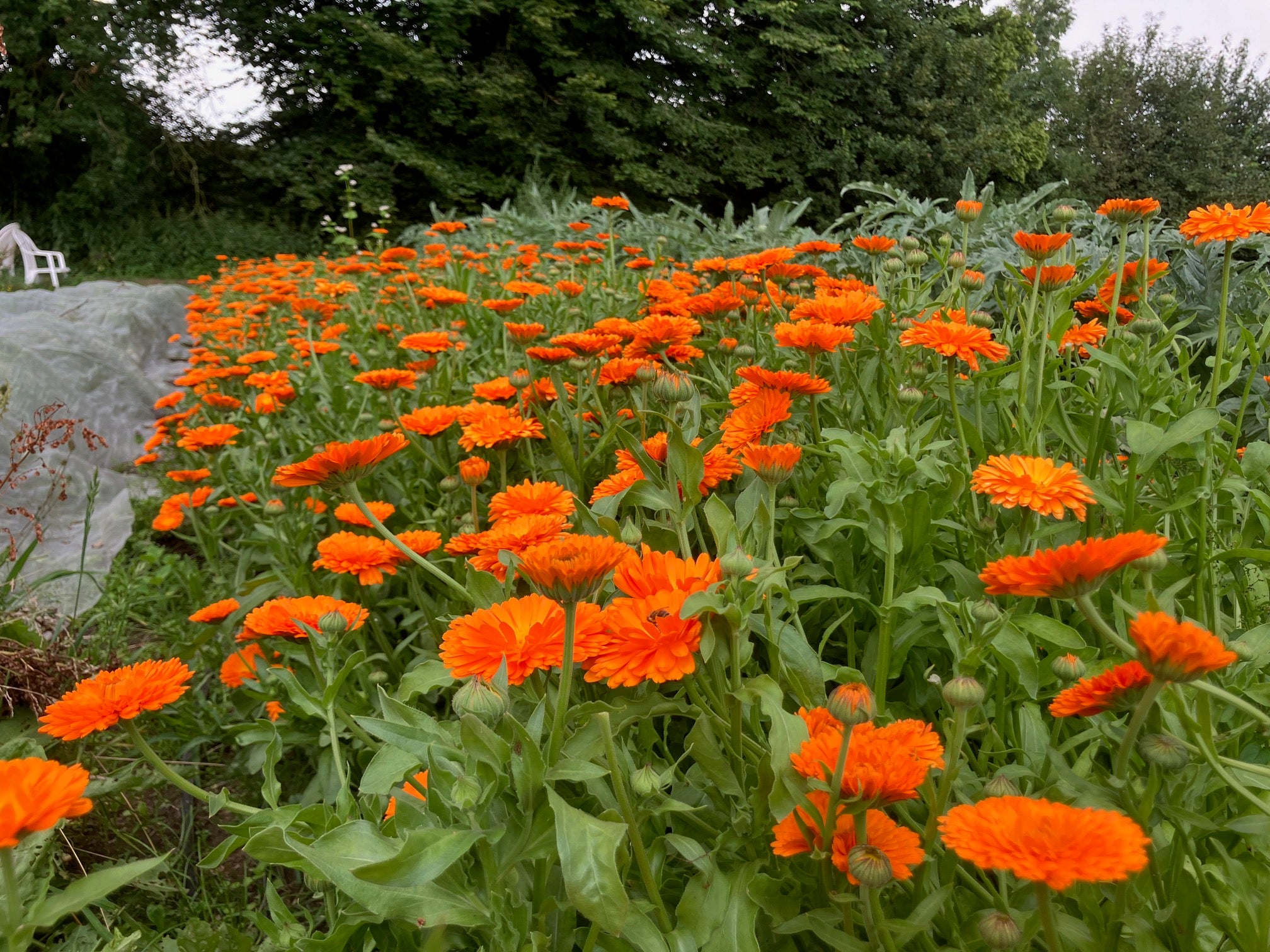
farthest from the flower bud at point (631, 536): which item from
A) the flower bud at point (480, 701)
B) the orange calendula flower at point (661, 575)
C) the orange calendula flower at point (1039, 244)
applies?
the orange calendula flower at point (1039, 244)

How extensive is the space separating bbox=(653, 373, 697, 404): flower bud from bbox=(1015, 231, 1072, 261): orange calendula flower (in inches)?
22.2

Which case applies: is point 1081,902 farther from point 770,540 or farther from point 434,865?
point 434,865

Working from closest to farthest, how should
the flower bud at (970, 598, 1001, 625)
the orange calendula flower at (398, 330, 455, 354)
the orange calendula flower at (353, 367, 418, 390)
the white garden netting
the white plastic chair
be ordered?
the flower bud at (970, 598, 1001, 625)
the orange calendula flower at (353, 367, 418, 390)
the orange calendula flower at (398, 330, 455, 354)
the white garden netting
the white plastic chair

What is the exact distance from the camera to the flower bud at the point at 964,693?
0.69m

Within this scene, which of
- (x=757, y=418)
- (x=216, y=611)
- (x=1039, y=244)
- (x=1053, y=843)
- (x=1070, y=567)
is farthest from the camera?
(x=216, y=611)

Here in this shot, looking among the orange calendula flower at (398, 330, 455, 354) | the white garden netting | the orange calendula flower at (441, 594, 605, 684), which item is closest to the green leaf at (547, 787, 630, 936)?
the orange calendula flower at (441, 594, 605, 684)

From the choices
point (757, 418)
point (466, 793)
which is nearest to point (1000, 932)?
point (466, 793)

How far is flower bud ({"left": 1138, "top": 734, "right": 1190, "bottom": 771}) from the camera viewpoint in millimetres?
628

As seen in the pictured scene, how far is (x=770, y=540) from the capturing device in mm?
911

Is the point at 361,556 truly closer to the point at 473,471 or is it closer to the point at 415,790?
the point at 473,471

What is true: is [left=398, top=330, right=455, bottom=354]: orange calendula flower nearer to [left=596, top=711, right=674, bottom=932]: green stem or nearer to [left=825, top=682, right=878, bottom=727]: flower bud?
[left=596, top=711, right=674, bottom=932]: green stem

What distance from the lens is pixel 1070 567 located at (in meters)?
0.61

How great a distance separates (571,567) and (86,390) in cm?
386

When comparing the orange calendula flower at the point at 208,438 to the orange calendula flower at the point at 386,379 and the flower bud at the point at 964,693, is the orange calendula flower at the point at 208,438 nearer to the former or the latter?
the orange calendula flower at the point at 386,379
